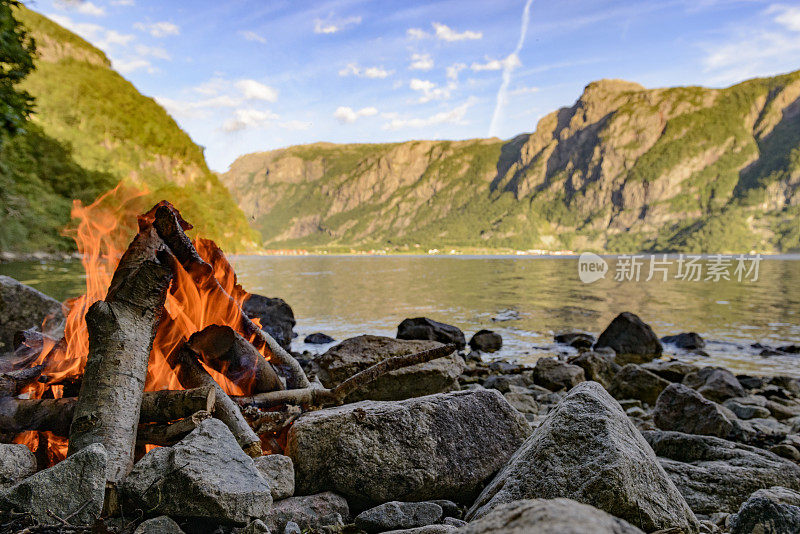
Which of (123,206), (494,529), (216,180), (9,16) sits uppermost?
(216,180)

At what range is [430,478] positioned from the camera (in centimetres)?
381

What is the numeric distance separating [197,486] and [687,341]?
21595 mm

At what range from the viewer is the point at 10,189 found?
1118 inches

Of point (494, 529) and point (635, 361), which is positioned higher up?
point (494, 529)

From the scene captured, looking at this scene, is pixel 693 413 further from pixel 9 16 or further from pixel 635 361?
pixel 9 16

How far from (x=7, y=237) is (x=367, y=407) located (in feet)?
117

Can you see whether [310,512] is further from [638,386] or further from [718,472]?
[638,386]

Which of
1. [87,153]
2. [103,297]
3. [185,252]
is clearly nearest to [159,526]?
[185,252]

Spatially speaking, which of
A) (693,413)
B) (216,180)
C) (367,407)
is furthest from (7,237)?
(216,180)

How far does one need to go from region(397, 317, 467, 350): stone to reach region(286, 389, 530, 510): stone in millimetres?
13133

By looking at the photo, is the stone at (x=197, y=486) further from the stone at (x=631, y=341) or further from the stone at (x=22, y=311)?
the stone at (x=631, y=341)

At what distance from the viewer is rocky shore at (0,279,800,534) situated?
104 inches

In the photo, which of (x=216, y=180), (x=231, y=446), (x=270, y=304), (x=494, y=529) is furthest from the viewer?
(x=216, y=180)

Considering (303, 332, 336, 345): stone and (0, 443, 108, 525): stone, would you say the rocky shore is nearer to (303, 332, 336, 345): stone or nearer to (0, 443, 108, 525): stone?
(0, 443, 108, 525): stone
